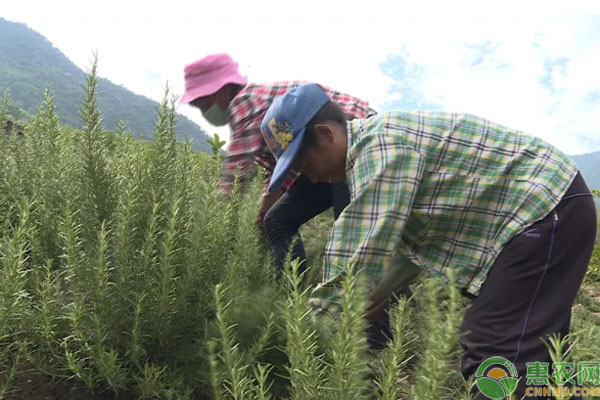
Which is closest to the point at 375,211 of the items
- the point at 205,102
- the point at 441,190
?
the point at 441,190

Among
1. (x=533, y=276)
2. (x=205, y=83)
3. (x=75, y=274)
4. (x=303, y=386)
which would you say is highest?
(x=205, y=83)

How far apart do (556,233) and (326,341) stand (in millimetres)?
988

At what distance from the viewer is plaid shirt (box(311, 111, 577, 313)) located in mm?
1560

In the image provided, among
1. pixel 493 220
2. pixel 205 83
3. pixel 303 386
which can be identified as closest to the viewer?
pixel 303 386

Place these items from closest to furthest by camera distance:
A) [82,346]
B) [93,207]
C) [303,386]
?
[303,386], [82,346], [93,207]

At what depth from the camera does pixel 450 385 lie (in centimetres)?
201

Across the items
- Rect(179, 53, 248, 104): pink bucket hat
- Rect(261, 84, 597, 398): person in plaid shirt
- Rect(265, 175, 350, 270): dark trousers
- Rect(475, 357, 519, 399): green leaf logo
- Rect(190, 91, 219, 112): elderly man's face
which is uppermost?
Rect(179, 53, 248, 104): pink bucket hat

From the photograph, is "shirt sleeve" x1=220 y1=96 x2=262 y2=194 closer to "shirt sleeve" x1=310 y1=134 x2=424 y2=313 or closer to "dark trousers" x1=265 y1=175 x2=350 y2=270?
"dark trousers" x1=265 y1=175 x2=350 y2=270

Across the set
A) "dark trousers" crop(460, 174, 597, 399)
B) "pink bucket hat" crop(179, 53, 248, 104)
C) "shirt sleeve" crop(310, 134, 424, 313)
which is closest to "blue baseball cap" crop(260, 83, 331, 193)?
"shirt sleeve" crop(310, 134, 424, 313)

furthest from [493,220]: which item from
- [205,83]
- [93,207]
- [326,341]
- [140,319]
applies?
[205,83]

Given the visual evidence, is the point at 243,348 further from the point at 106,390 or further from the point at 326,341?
the point at 106,390

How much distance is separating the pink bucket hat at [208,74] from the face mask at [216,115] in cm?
17

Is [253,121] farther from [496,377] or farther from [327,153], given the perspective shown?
[496,377]

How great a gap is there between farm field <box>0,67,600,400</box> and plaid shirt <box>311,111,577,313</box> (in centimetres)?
29
